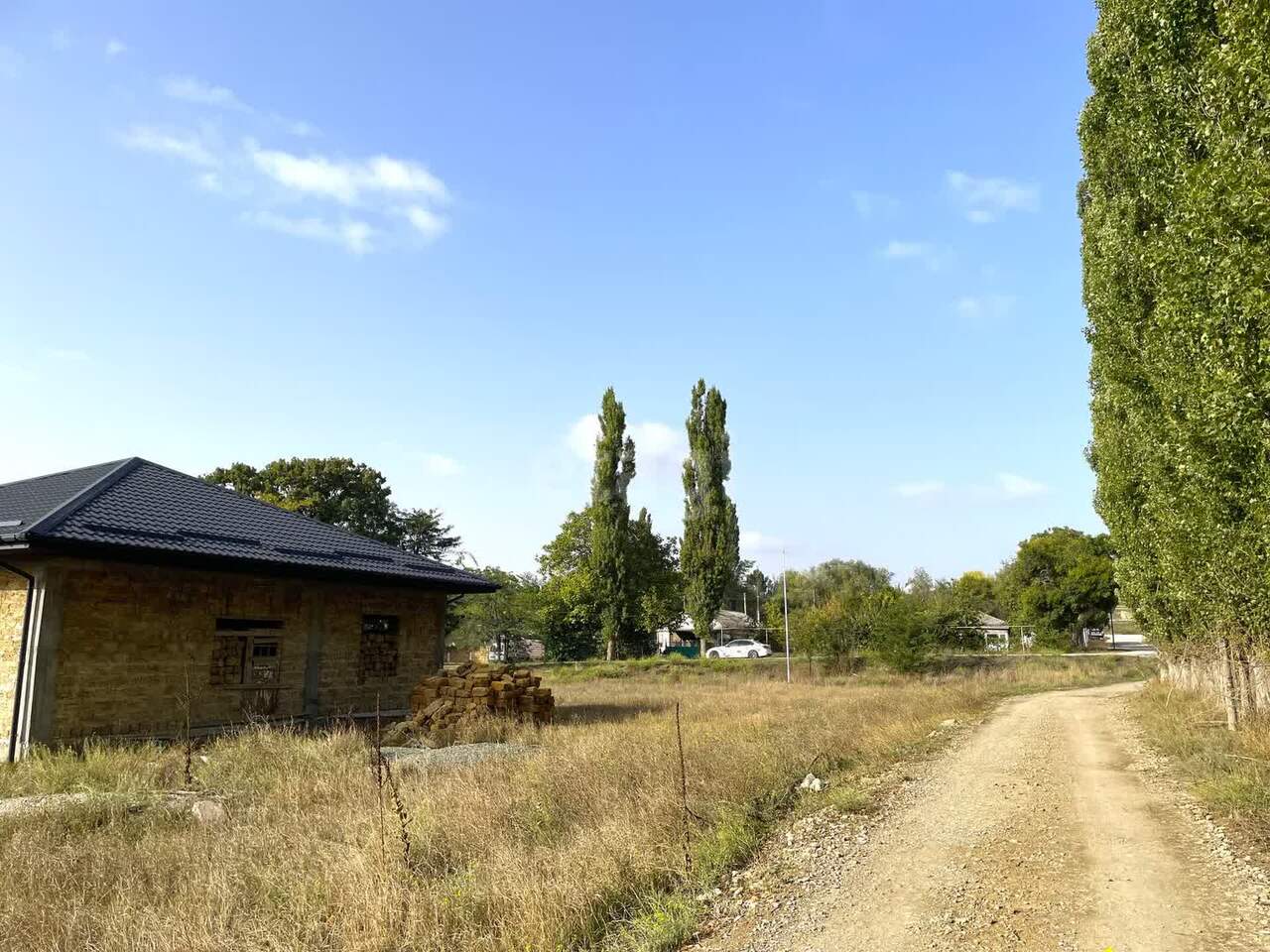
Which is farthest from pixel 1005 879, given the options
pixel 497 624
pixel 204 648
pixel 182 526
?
pixel 497 624

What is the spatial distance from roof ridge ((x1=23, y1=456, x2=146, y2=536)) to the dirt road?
11.8 metres

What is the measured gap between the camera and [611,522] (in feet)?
152

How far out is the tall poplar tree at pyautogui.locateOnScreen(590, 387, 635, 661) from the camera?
45.7 meters

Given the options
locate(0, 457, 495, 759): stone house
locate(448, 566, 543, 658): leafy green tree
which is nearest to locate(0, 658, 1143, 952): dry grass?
locate(0, 457, 495, 759): stone house

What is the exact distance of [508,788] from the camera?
8672 mm

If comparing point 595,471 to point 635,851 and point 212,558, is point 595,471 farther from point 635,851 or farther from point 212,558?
Answer: point 635,851

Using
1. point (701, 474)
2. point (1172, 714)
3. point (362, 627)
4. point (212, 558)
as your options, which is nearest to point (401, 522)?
point (701, 474)

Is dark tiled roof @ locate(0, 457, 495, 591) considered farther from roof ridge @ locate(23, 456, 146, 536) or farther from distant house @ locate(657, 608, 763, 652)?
distant house @ locate(657, 608, 763, 652)

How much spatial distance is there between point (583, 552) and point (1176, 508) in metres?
43.5

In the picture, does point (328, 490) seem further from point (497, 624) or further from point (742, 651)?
point (742, 651)

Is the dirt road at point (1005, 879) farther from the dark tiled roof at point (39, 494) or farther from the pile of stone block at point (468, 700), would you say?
the dark tiled roof at point (39, 494)

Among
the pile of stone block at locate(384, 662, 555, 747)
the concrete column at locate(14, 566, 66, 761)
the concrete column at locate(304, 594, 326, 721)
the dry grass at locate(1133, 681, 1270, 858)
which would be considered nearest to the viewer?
the dry grass at locate(1133, 681, 1270, 858)

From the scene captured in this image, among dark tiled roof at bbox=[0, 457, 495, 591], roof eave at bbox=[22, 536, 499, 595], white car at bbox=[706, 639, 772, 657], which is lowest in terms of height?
white car at bbox=[706, 639, 772, 657]

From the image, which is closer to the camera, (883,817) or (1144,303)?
(883,817)
